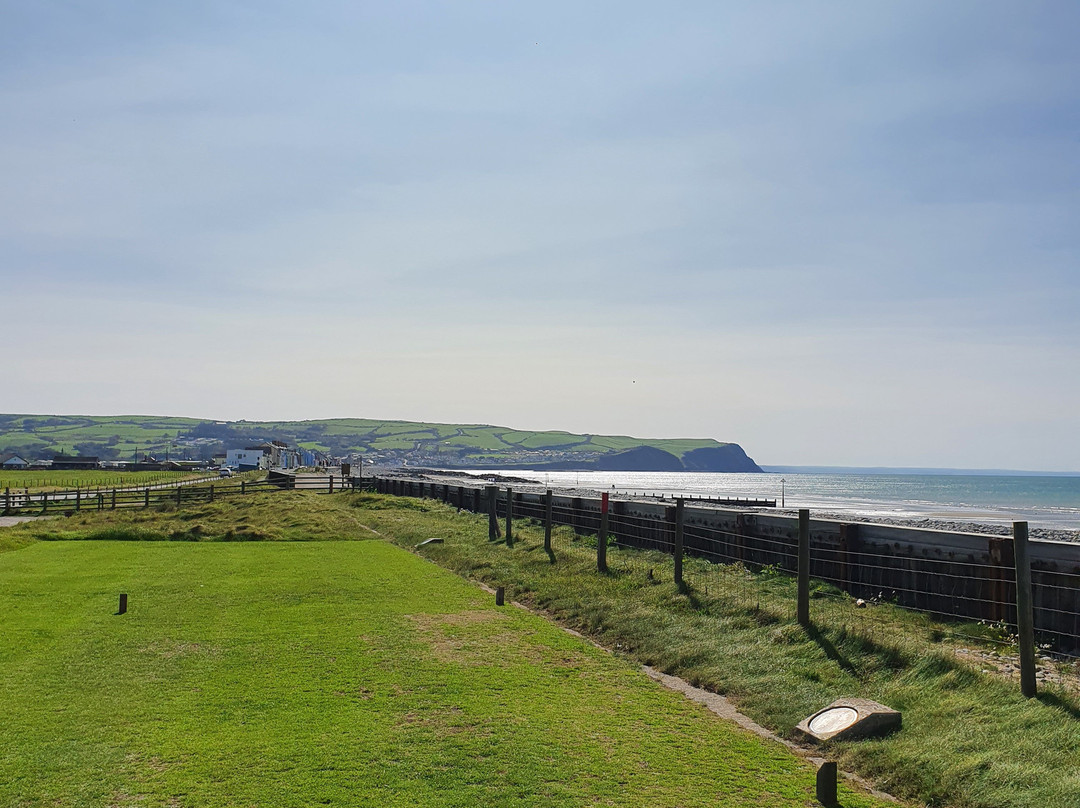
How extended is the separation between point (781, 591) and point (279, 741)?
30.4ft

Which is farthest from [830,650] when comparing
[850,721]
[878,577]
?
[878,577]

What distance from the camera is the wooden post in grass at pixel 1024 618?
8.34 meters

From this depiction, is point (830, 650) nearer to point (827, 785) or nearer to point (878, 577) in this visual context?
point (827, 785)

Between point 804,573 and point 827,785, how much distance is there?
17.7 feet

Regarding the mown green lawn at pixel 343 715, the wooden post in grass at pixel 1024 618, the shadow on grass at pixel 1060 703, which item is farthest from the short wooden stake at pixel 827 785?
the wooden post in grass at pixel 1024 618

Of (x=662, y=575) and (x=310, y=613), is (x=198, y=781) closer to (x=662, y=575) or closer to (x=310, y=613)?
(x=310, y=613)

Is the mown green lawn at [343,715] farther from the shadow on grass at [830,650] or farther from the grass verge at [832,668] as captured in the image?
the shadow on grass at [830,650]

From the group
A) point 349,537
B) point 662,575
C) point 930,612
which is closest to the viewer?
point 930,612

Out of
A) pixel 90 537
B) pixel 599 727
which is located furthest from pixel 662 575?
pixel 90 537

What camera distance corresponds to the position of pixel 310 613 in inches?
571

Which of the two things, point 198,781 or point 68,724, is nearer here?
point 198,781

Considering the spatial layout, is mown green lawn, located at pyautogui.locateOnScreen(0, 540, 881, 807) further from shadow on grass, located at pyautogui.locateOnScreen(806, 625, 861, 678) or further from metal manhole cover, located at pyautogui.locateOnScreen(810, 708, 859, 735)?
shadow on grass, located at pyautogui.locateOnScreen(806, 625, 861, 678)

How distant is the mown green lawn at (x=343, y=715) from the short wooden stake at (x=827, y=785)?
205 mm

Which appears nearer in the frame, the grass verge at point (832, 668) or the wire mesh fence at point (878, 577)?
the grass verge at point (832, 668)
